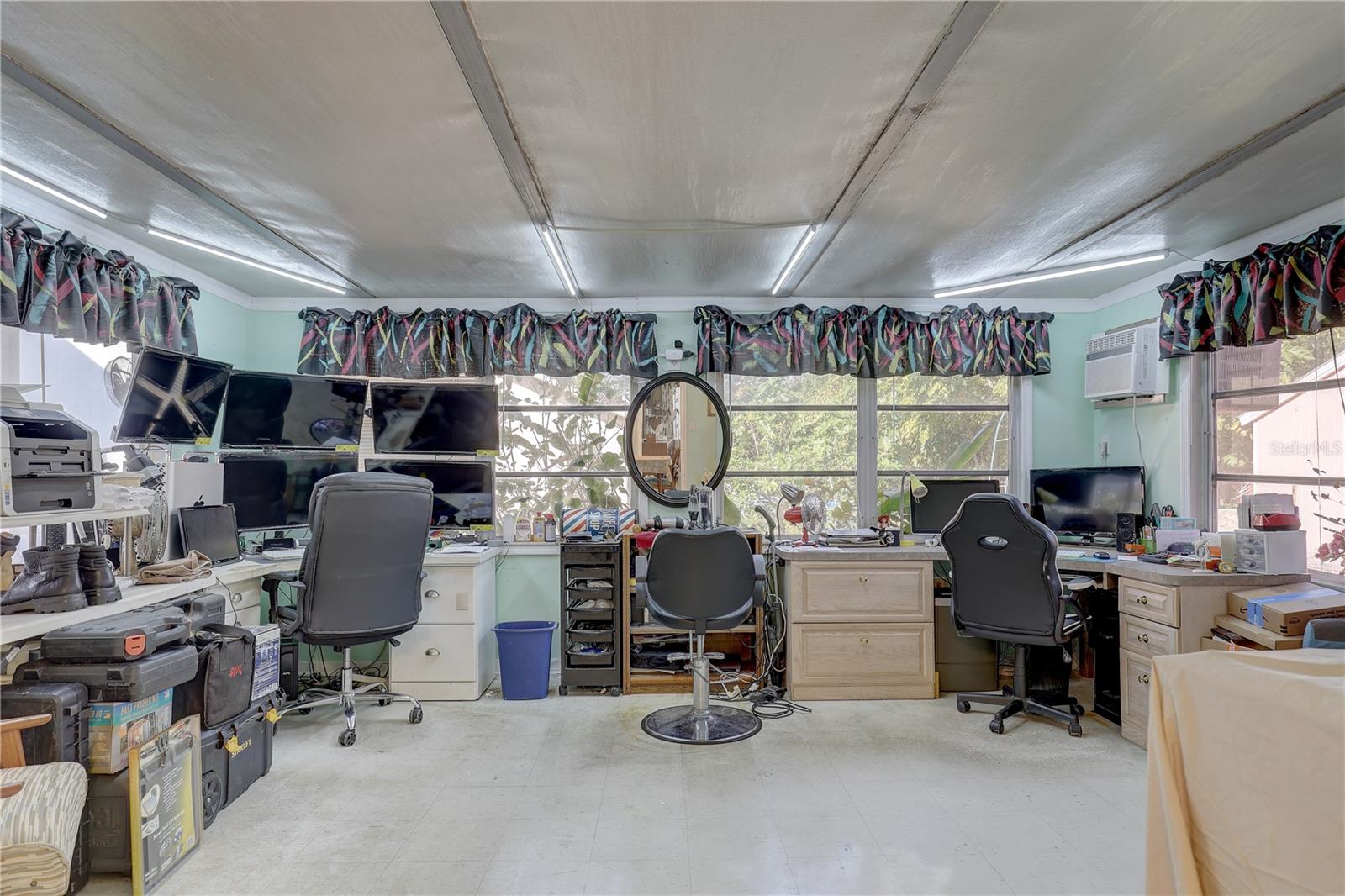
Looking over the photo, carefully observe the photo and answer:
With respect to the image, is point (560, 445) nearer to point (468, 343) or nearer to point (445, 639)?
point (468, 343)

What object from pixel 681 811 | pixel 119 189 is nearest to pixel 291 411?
pixel 119 189

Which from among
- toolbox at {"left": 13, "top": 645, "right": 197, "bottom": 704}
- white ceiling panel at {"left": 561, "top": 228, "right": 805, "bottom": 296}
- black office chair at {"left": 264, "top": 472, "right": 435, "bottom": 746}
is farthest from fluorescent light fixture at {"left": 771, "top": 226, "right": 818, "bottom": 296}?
toolbox at {"left": 13, "top": 645, "right": 197, "bottom": 704}

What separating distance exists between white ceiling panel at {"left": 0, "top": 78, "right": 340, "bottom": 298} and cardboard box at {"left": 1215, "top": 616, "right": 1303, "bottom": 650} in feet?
15.9

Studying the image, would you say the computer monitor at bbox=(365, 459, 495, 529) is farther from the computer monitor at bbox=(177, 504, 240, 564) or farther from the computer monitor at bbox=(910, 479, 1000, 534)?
the computer monitor at bbox=(910, 479, 1000, 534)

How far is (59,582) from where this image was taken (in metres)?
2.44

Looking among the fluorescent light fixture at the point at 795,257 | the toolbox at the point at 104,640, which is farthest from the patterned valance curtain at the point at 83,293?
the fluorescent light fixture at the point at 795,257

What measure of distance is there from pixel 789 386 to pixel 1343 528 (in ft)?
9.62

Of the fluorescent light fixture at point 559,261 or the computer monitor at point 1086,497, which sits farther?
the computer monitor at point 1086,497

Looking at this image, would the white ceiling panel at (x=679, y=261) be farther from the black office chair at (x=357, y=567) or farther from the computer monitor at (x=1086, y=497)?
the computer monitor at (x=1086, y=497)

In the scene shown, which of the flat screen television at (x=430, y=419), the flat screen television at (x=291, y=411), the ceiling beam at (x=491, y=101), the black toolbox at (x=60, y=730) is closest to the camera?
the ceiling beam at (x=491, y=101)

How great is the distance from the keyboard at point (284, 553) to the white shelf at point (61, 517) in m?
1.24

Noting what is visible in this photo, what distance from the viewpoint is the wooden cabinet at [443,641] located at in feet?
13.3

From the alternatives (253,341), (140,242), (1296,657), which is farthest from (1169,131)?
(253,341)

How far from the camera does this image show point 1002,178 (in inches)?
113
